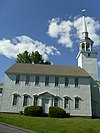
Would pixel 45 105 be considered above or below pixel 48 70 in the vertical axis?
below

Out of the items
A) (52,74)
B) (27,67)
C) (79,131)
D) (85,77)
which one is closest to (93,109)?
(85,77)

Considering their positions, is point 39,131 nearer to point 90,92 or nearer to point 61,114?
point 61,114

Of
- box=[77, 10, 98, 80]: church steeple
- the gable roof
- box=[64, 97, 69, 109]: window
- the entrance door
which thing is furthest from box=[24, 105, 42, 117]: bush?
box=[77, 10, 98, 80]: church steeple

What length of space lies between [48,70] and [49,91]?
167 inches

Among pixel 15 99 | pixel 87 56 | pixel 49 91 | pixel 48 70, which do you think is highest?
pixel 87 56

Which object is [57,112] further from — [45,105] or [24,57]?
[24,57]

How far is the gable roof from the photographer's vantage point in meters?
33.4

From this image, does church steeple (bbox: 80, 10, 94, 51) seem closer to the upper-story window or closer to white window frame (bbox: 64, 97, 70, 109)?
white window frame (bbox: 64, 97, 70, 109)

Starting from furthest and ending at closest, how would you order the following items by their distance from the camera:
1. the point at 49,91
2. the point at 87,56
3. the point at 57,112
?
the point at 87,56 → the point at 49,91 → the point at 57,112

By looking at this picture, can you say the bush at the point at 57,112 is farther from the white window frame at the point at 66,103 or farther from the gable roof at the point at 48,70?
the gable roof at the point at 48,70

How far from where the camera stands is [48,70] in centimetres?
3500

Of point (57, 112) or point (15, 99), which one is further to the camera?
point (15, 99)

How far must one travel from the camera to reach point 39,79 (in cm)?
3319

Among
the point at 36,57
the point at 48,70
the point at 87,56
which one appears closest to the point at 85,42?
the point at 87,56
